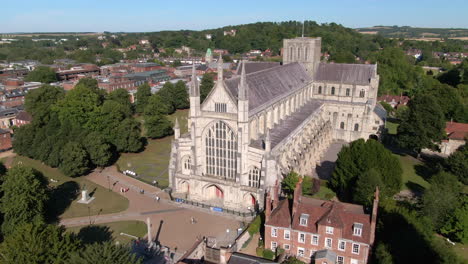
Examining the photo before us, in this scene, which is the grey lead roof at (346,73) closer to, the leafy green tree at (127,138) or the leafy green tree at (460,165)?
the leafy green tree at (460,165)

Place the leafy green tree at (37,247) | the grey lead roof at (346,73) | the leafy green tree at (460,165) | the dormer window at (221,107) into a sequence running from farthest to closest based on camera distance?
the grey lead roof at (346,73) → the leafy green tree at (460,165) → the dormer window at (221,107) → the leafy green tree at (37,247)

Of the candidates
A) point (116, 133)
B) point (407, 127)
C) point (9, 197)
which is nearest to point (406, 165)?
point (407, 127)

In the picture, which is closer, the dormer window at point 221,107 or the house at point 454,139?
the dormer window at point 221,107

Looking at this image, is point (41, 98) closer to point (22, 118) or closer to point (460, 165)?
point (22, 118)

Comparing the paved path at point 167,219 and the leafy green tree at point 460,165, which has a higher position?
the leafy green tree at point 460,165

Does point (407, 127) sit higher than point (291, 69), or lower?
lower

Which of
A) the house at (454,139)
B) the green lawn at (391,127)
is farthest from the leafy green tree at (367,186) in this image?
the green lawn at (391,127)

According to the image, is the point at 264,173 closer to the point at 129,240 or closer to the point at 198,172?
the point at 198,172

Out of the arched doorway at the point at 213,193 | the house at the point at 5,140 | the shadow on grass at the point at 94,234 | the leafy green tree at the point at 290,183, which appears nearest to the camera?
the shadow on grass at the point at 94,234
